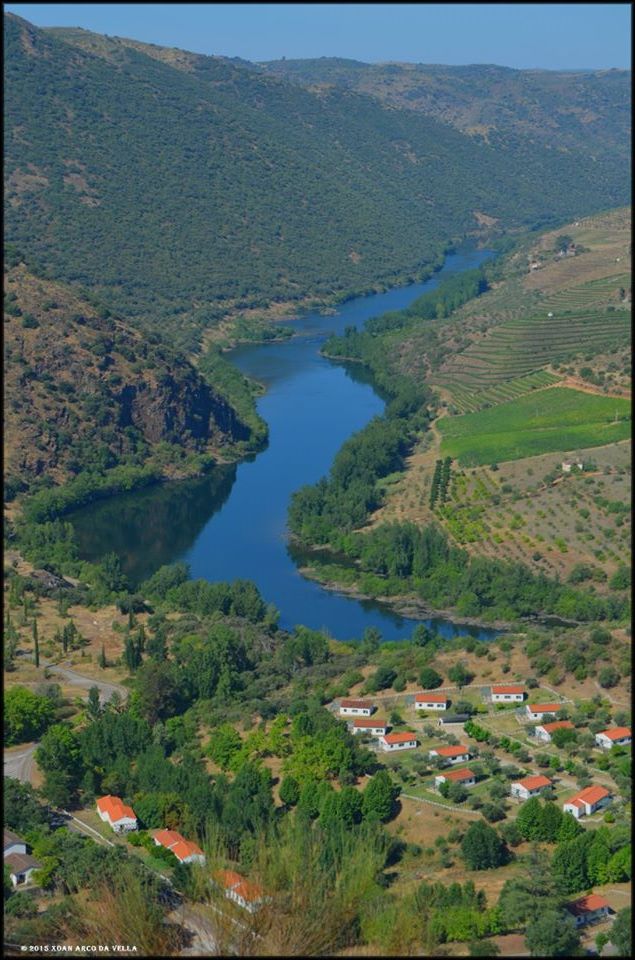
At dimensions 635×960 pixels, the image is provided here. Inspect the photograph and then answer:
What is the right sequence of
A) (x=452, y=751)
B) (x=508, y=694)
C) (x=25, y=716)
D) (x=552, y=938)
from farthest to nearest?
1. (x=508, y=694)
2. (x=25, y=716)
3. (x=452, y=751)
4. (x=552, y=938)

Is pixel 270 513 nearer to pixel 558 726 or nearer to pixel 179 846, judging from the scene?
pixel 558 726

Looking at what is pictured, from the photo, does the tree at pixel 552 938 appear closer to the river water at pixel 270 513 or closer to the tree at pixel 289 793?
the tree at pixel 289 793

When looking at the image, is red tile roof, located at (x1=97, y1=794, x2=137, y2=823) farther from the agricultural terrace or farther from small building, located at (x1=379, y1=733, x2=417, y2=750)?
the agricultural terrace

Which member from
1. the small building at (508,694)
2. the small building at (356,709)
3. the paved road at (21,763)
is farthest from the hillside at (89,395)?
the small building at (508,694)

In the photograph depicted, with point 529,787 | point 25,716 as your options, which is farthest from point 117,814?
point 529,787

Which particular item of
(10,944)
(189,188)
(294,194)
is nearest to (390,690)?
(10,944)

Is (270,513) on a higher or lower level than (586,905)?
higher

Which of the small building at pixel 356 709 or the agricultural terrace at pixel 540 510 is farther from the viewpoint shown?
the agricultural terrace at pixel 540 510
